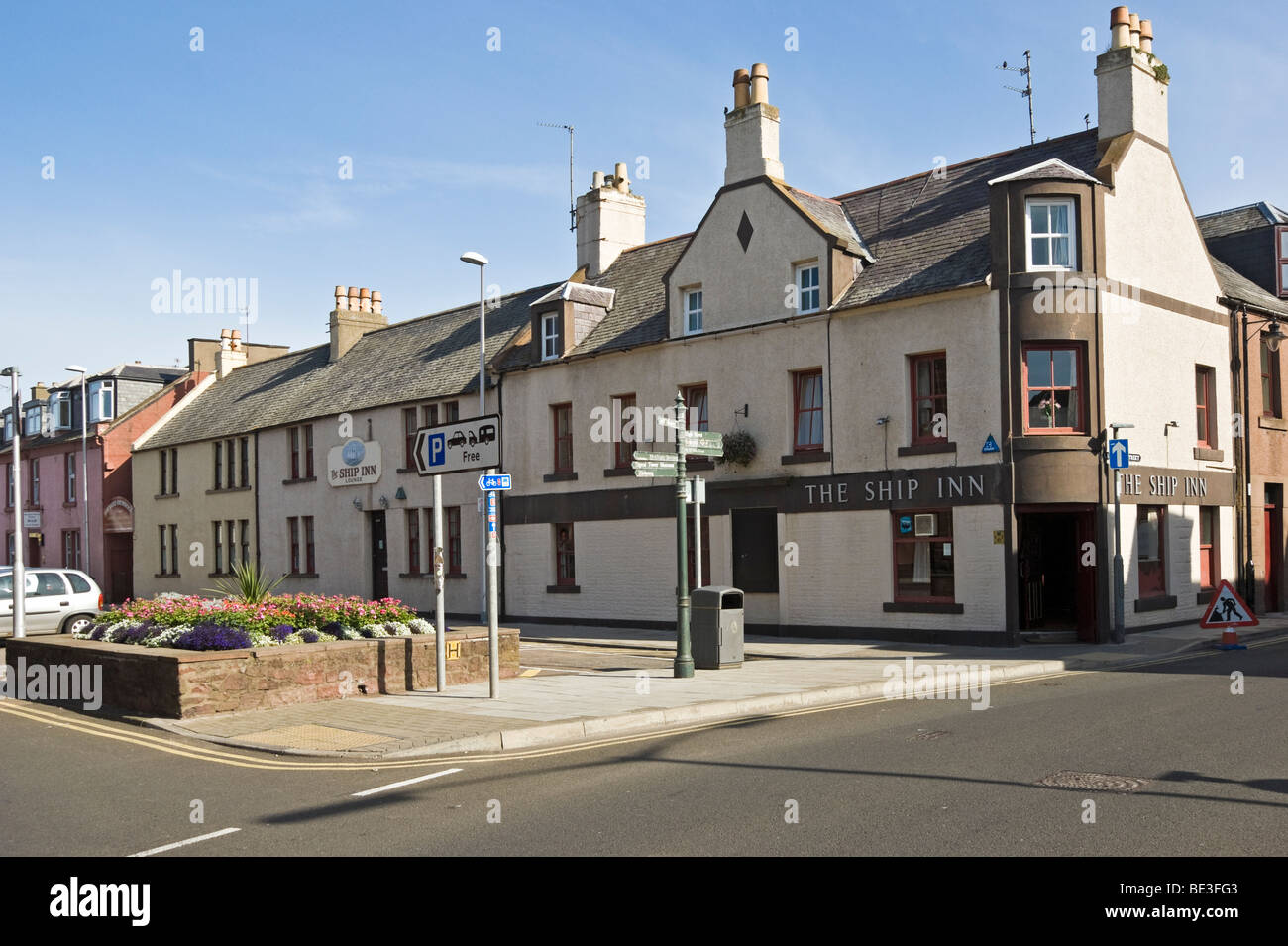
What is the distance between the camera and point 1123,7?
2245 cm

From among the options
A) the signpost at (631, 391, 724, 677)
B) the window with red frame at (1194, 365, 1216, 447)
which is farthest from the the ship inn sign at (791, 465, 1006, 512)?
the window with red frame at (1194, 365, 1216, 447)

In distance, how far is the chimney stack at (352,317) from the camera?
39656 mm

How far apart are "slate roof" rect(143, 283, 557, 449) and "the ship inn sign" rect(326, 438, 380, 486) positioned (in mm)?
1131

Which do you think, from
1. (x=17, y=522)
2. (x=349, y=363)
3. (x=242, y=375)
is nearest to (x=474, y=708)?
(x=17, y=522)

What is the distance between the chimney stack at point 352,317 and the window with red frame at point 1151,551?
26.5 m

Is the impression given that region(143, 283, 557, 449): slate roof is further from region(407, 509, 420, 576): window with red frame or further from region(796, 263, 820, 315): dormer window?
region(796, 263, 820, 315): dormer window

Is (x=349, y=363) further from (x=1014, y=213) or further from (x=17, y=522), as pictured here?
(x=1014, y=213)

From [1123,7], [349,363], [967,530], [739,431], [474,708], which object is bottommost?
[474,708]

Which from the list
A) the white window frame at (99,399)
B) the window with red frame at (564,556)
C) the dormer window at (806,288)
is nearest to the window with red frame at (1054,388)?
the dormer window at (806,288)

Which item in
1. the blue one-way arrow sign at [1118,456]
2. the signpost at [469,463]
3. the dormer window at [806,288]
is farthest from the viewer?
the dormer window at [806,288]

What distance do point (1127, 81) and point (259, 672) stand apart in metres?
19.0

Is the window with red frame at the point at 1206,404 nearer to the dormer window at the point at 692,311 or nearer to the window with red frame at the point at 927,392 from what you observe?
the window with red frame at the point at 927,392
